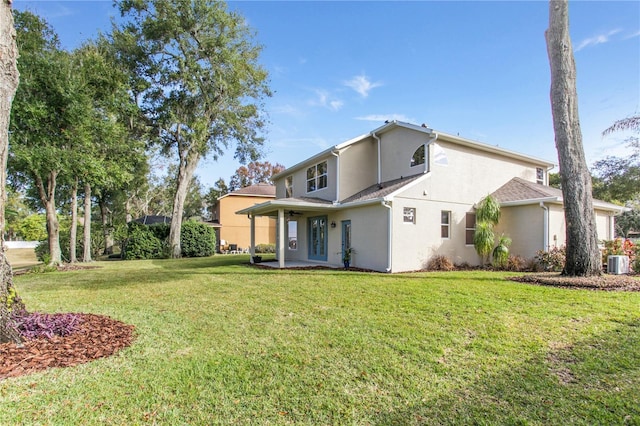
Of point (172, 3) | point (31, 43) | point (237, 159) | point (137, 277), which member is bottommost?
point (137, 277)

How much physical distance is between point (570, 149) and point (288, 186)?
13936mm

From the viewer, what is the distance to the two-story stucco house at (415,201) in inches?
473

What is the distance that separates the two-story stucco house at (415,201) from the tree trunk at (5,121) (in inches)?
336

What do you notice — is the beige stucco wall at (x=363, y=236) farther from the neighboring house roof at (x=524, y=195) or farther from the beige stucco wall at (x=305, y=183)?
the neighboring house roof at (x=524, y=195)

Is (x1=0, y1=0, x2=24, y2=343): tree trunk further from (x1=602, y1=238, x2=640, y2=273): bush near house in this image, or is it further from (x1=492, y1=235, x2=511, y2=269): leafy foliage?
(x1=602, y1=238, x2=640, y2=273): bush near house

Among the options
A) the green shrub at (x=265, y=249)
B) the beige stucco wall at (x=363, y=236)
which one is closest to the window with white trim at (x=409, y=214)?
the beige stucco wall at (x=363, y=236)

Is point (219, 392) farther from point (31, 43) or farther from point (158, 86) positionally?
point (158, 86)

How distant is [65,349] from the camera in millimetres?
4055

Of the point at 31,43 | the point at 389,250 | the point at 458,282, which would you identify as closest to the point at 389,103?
the point at 389,250

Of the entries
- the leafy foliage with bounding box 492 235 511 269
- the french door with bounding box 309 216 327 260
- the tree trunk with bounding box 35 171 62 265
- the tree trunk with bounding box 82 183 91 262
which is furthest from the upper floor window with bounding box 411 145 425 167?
the tree trunk with bounding box 82 183 91 262

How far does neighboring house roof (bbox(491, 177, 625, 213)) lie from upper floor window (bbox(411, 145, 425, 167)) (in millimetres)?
3850

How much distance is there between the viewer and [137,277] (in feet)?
35.5

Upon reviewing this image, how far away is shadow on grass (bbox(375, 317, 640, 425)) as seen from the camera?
8.79ft

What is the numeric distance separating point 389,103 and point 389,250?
9.00 metres
